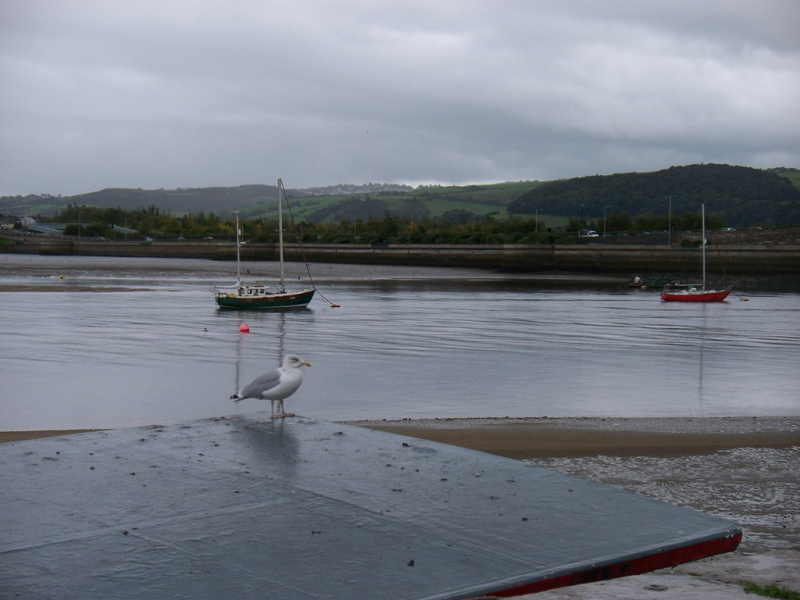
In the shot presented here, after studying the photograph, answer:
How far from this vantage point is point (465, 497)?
6.23 m

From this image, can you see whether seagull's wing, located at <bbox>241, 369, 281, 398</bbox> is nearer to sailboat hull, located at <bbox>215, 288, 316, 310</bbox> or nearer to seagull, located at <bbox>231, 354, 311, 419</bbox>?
seagull, located at <bbox>231, 354, 311, 419</bbox>

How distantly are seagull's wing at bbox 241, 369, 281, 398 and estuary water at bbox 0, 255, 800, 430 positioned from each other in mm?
4945

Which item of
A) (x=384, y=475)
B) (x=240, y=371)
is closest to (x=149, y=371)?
(x=240, y=371)

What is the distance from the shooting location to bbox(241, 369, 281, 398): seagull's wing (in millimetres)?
8508

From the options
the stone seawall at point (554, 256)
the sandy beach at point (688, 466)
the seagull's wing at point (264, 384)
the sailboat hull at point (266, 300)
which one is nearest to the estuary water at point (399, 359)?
the sailboat hull at point (266, 300)

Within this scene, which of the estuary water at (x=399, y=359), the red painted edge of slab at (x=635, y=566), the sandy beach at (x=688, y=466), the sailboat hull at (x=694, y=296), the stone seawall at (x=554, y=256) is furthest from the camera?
the stone seawall at (x=554, y=256)

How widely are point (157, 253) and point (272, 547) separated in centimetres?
13672

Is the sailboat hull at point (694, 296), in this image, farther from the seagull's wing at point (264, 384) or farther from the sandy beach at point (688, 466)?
the seagull's wing at point (264, 384)

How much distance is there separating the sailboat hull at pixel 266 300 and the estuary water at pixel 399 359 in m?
1.34

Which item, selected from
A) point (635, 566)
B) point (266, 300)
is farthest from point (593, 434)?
point (266, 300)

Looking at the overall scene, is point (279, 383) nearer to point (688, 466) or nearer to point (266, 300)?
point (688, 466)

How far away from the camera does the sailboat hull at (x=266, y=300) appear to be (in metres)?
42.4

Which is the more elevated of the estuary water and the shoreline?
the shoreline

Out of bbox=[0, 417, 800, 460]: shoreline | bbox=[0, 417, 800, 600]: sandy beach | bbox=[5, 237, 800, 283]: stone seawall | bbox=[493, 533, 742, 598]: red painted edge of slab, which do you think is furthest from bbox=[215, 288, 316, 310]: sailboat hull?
bbox=[493, 533, 742, 598]: red painted edge of slab
